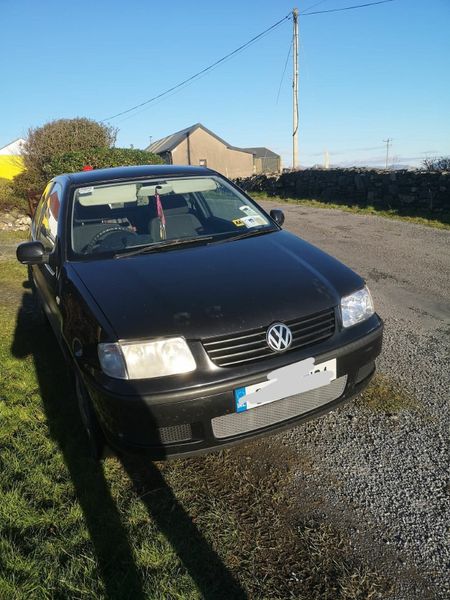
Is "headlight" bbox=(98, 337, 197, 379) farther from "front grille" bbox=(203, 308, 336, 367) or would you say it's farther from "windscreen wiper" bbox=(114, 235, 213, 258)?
"windscreen wiper" bbox=(114, 235, 213, 258)

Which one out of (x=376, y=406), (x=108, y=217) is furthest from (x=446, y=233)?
(x=108, y=217)

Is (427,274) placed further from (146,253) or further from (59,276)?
(59,276)

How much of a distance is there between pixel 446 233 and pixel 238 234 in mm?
6955

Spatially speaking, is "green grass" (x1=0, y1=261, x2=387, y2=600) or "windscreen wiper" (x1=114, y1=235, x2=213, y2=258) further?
"windscreen wiper" (x1=114, y1=235, x2=213, y2=258)

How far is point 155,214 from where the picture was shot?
3287 mm

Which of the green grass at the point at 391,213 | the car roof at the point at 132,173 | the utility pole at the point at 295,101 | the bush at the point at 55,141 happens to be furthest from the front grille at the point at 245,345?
the utility pole at the point at 295,101

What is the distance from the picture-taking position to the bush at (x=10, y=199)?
13.4 m

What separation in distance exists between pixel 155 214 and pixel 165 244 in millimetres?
447

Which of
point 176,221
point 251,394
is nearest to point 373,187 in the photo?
point 176,221

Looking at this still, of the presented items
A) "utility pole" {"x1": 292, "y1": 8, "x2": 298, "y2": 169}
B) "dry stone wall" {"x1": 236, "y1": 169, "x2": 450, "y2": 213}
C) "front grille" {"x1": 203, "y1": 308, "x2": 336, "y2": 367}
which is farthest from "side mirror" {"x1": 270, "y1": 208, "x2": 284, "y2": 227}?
"utility pole" {"x1": 292, "y1": 8, "x2": 298, "y2": 169}

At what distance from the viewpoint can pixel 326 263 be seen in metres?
2.72

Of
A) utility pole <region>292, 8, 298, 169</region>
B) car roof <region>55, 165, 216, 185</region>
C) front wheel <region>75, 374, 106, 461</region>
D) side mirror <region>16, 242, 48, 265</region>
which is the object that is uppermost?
utility pole <region>292, 8, 298, 169</region>

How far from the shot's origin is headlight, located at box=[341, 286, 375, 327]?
2.37 metres

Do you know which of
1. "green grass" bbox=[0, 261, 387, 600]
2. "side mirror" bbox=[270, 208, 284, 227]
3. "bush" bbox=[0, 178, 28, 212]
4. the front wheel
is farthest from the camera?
"bush" bbox=[0, 178, 28, 212]
